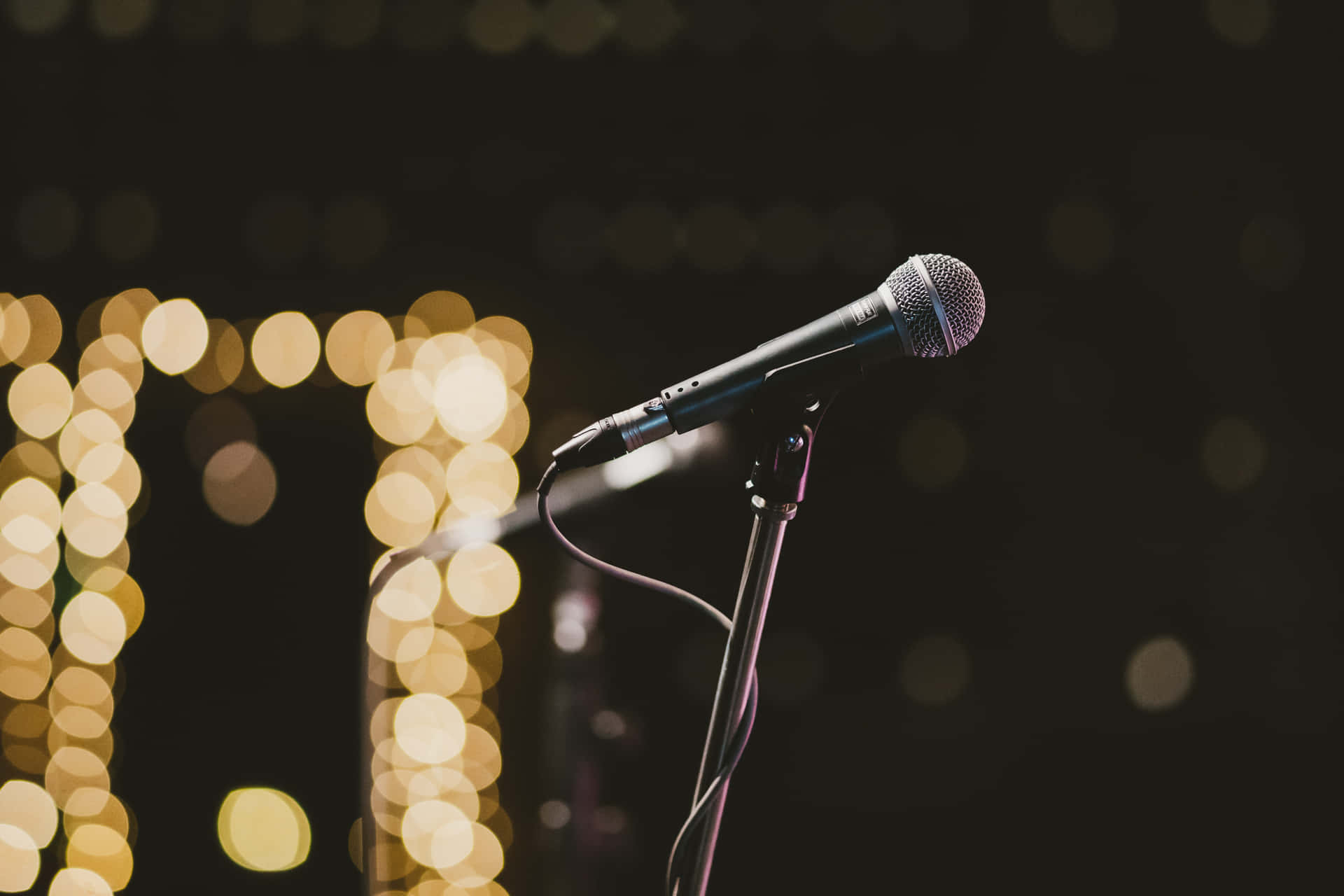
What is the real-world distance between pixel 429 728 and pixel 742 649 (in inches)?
82.7

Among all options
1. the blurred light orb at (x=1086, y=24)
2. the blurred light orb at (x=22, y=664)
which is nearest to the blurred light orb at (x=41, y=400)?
the blurred light orb at (x=22, y=664)

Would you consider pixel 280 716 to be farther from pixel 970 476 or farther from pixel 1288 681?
pixel 1288 681

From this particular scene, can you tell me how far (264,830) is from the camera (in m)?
2.23

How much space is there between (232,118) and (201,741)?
185 centimetres

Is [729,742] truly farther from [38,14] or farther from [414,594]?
[38,14]

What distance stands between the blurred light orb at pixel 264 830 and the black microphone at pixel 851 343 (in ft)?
7.18

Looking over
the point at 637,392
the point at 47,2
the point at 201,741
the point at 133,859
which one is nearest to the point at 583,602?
the point at 637,392

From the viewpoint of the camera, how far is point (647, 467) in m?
1.07

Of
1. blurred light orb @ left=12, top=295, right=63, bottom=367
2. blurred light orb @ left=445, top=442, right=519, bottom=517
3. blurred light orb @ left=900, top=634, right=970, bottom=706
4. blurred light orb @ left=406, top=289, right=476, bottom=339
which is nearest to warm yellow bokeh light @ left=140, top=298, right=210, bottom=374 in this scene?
blurred light orb @ left=12, top=295, right=63, bottom=367

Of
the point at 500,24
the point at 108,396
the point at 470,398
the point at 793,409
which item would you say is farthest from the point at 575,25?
the point at 108,396

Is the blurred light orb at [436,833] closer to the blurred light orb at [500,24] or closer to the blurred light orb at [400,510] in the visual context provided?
the blurred light orb at [400,510]

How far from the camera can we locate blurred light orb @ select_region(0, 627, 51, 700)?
257 cm

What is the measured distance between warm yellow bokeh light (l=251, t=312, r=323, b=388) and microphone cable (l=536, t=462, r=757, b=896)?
2.07m

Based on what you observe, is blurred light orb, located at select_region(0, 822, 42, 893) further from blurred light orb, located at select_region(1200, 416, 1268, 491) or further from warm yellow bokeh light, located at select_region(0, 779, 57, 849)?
blurred light orb, located at select_region(1200, 416, 1268, 491)
